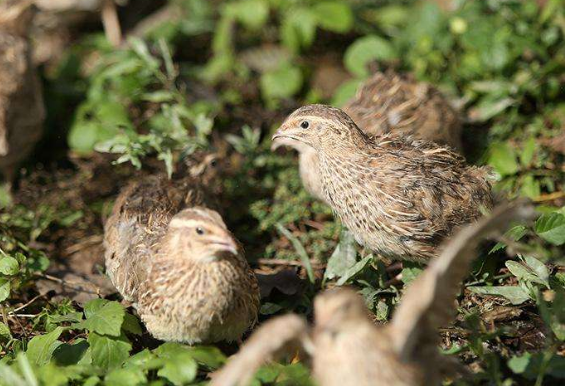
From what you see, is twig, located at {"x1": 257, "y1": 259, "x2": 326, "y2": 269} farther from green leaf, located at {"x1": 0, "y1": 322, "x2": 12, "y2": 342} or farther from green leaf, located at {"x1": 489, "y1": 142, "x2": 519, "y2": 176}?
green leaf, located at {"x1": 0, "y1": 322, "x2": 12, "y2": 342}

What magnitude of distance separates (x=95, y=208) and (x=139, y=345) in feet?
6.74

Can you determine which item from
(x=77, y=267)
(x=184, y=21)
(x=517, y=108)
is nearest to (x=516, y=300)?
(x=517, y=108)

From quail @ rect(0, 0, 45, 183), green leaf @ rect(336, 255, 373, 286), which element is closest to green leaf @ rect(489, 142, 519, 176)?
green leaf @ rect(336, 255, 373, 286)

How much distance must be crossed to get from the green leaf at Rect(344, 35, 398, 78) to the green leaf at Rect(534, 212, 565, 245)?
307 cm

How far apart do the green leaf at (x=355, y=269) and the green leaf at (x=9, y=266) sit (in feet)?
7.30

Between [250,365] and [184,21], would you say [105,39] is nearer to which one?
[184,21]

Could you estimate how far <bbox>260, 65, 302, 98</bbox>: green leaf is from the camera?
767cm

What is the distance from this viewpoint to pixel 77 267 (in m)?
6.12

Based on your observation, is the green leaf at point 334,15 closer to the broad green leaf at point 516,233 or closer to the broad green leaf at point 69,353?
the broad green leaf at point 516,233

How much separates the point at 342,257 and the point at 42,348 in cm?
219

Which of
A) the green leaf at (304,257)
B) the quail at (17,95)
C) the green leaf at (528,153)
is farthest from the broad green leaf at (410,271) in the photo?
the quail at (17,95)

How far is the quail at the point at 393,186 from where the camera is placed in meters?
4.90

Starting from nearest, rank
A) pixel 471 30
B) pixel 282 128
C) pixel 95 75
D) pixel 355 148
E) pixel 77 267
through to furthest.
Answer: pixel 355 148 < pixel 282 128 < pixel 77 267 < pixel 471 30 < pixel 95 75

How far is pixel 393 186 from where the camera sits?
495cm
